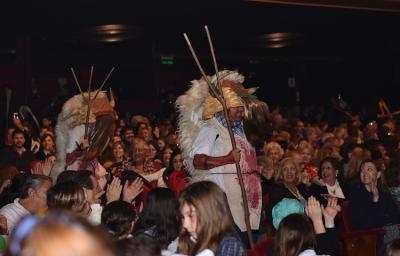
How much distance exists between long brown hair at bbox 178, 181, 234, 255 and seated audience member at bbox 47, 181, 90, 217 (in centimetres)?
112

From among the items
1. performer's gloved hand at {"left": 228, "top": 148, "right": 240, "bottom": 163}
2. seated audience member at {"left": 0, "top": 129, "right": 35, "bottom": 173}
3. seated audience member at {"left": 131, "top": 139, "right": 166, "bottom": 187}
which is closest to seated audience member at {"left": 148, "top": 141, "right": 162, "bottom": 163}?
seated audience member at {"left": 131, "top": 139, "right": 166, "bottom": 187}

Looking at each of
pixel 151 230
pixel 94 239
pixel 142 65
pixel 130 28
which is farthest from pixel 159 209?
pixel 142 65

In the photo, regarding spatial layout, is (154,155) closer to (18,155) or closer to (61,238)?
(18,155)

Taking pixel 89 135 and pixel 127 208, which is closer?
pixel 127 208

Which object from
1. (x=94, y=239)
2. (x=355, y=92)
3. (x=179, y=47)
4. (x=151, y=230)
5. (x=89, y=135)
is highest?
(x=94, y=239)

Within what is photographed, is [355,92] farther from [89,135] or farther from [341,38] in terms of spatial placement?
[89,135]

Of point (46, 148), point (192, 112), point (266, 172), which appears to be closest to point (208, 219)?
point (192, 112)

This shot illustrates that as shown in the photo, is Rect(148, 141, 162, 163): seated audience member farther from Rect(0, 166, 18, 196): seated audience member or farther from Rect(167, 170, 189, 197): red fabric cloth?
Rect(0, 166, 18, 196): seated audience member

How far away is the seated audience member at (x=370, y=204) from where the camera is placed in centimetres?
637

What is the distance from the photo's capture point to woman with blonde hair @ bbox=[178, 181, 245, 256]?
3189 millimetres

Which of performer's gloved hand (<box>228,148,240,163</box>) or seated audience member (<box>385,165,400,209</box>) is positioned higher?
performer's gloved hand (<box>228,148,240,163</box>)

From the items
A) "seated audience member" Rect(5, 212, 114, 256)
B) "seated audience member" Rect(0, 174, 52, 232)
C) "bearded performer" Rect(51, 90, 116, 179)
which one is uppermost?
"seated audience member" Rect(5, 212, 114, 256)

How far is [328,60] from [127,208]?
20.6m

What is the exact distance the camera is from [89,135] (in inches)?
283
